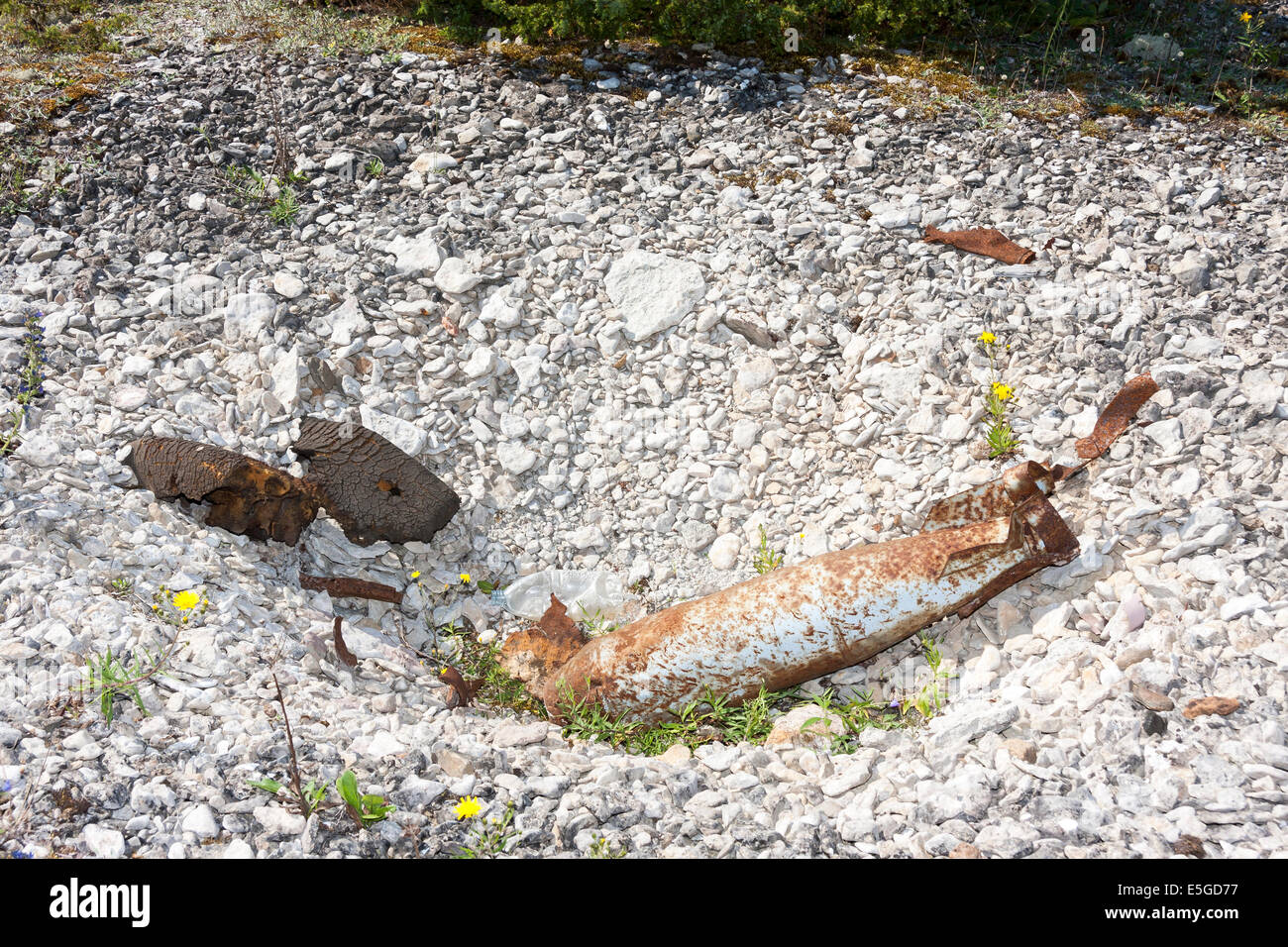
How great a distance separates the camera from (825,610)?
3.18 meters

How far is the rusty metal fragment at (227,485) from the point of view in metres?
3.57

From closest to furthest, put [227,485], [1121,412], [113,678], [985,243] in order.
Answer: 1. [113,678]
2. [227,485]
3. [1121,412]
4. [985,243]

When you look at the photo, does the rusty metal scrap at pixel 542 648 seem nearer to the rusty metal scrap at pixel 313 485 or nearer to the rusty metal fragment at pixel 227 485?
the rusty metal scrap at pixel 313 485

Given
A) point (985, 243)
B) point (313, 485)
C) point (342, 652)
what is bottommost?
point (342, 652)

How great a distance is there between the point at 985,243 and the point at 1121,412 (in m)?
1.39

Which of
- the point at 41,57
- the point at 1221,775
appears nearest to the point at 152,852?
the point at 1221,775

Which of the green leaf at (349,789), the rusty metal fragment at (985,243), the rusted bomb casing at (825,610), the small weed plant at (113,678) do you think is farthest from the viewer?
the rusty metal fragment at (985,243)

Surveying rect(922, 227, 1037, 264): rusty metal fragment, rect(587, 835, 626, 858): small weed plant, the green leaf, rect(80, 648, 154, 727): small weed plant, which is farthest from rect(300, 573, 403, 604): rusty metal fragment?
rect(922, 227, 1037, 264): rusty metal fragment

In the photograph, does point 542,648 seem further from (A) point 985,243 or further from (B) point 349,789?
(A) point 985,243

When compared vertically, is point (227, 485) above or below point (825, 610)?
below

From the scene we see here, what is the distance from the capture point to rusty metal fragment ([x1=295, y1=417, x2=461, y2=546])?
12.5 ft

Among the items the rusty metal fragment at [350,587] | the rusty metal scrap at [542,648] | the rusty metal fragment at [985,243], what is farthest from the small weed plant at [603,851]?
the rusty metal fragment at [985,243]

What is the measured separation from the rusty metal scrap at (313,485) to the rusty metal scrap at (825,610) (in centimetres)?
105

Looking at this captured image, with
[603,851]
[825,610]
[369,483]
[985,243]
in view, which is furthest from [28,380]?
[985,243]
